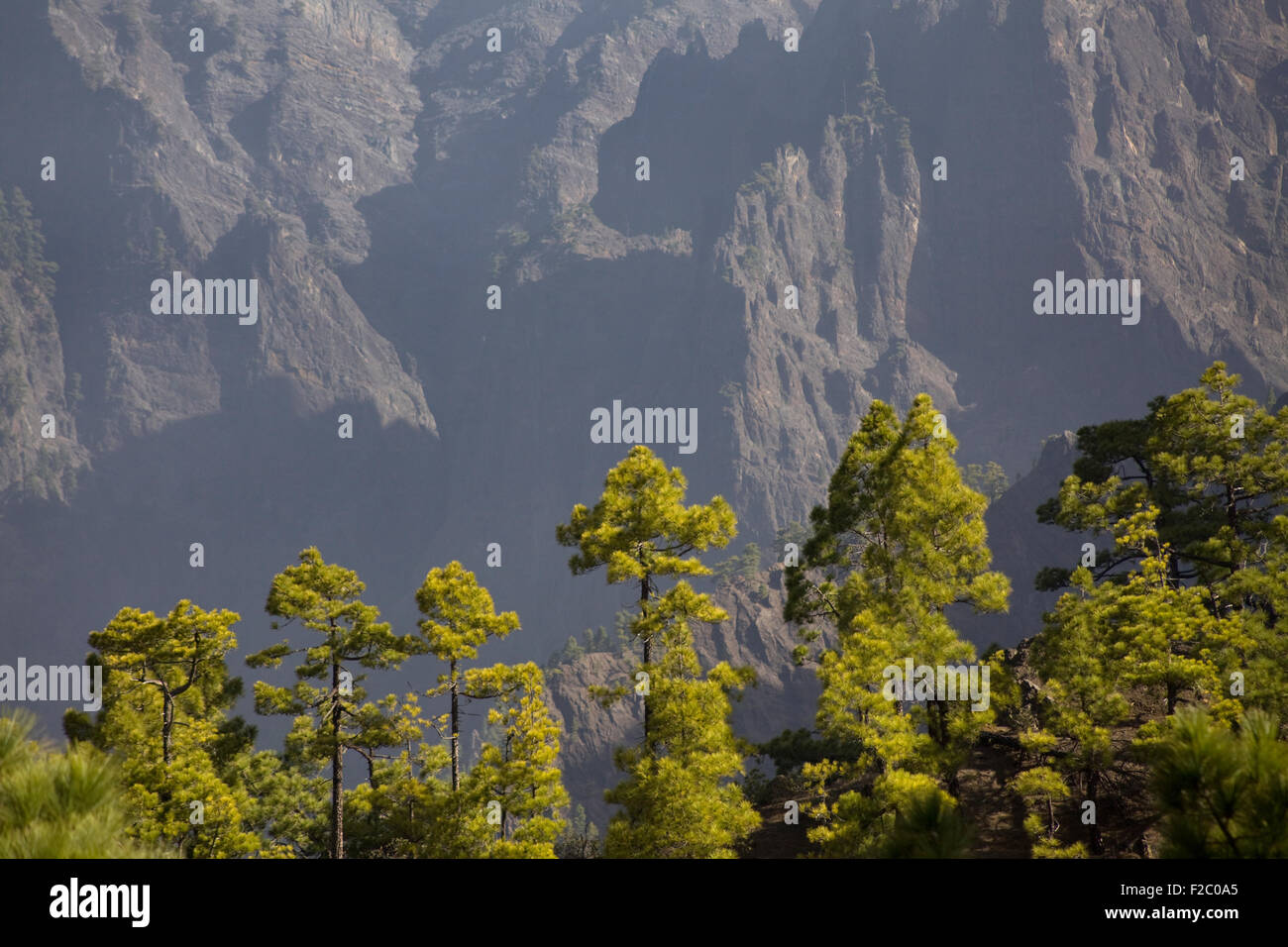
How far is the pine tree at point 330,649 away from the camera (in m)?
25.9

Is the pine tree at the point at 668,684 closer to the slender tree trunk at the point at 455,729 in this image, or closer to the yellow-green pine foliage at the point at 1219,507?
the slender tree trunk at the point at 455,729

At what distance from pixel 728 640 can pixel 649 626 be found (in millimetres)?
115608

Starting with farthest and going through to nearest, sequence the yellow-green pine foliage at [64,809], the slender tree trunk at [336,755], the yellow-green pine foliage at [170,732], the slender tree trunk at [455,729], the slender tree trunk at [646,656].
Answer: the slender tree trunk at [336,755], the slender tree trunk at [455,729], the yellow-green pine foliage at [170,732], the slender tree trunk at [646,656], the yellow-green pine foliage at [64,809]

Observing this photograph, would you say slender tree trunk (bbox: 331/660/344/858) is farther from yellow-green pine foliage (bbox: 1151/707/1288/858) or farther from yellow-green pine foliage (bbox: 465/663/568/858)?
yellow-green pine foliage (bbox: 1151/707/1288/858)

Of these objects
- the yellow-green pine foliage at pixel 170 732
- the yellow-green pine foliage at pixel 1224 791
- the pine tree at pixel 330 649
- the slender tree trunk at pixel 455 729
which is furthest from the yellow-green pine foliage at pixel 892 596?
the yellow-green pine foliage at pixel 170 732

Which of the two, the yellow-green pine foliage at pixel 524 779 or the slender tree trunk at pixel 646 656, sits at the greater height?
the slender tree trunk at pixel 646 656

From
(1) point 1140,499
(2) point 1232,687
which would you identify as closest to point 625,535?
(2) point 1232,687

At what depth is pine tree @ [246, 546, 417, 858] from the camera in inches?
1020

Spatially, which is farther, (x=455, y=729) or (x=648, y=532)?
(x=455, y=729)

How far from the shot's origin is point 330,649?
2639 cm

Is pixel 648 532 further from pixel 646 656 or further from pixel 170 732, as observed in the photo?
pixel 170 732

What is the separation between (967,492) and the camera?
23.1m

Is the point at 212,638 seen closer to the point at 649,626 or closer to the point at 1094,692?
the point at 649,626

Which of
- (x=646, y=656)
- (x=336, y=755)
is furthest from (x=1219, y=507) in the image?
(x=336, y=755)
